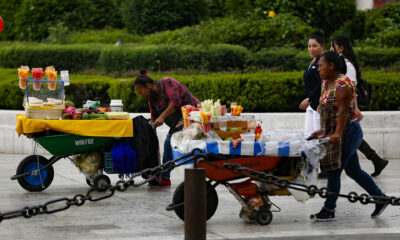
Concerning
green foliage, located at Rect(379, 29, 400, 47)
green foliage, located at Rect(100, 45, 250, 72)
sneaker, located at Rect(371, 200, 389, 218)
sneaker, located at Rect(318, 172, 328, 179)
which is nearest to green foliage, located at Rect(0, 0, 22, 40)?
green foliage, located at Rect(100, 45, 250, 72)

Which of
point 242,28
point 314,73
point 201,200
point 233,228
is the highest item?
point 242,28

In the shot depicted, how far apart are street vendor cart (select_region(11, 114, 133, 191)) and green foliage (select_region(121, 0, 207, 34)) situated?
28.4 feet

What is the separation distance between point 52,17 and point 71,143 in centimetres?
1066

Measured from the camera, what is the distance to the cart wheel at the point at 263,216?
659cm

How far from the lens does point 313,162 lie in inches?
256

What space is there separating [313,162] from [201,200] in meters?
1.59

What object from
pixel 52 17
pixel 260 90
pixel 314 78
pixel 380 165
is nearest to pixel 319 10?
pixel 260 90

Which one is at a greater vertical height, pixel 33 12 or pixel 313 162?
pixel 33 12

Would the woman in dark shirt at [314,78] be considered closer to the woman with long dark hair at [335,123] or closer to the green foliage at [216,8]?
the woman with long dark hair at [335,123]

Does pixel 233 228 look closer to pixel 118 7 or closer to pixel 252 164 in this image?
pixel 252 164

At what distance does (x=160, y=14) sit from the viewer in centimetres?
1677

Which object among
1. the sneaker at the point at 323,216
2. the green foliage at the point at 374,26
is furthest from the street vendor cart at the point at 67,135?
the green foliage at the point at 374,26

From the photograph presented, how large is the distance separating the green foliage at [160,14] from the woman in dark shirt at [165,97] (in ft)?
27.2

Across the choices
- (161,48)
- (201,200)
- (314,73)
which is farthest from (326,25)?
(201,200)
